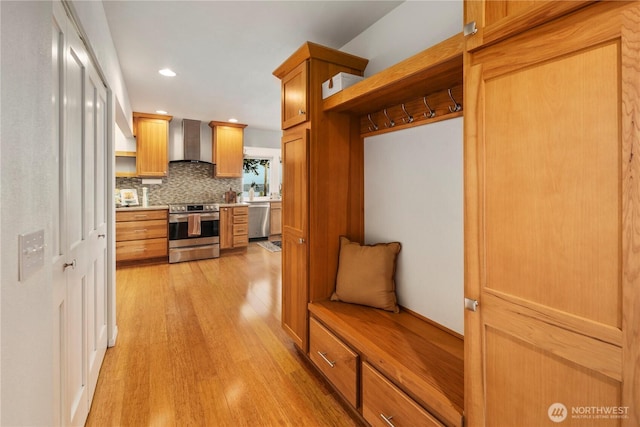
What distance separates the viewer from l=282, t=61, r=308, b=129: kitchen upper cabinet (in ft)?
6.91

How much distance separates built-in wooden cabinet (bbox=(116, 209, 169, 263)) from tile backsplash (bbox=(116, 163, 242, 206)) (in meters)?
0.69

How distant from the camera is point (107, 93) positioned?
2.33 meters

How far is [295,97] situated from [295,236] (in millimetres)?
1059

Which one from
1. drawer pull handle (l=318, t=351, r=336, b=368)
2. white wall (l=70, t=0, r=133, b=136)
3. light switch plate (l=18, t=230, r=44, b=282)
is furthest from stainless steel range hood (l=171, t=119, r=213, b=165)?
light switch plate (l=18, t=230, r=44, b=282)

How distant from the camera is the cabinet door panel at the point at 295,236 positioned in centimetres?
212

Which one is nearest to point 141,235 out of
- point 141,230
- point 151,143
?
point 141,230

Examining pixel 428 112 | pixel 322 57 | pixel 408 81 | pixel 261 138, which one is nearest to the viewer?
pixel 408 81

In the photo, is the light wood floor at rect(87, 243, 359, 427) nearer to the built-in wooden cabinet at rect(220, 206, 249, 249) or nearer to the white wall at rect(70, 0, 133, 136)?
the built-in wooden cabinet at rect(220, 206, 249, 249)

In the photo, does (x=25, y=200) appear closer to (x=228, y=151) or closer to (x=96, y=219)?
(x=96, y=219)

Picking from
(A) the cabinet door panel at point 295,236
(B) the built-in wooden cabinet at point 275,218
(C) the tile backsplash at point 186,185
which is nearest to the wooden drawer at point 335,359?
(A) the cabinet door panel at point 295,236

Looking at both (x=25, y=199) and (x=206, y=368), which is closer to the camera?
(x=25, y=199)

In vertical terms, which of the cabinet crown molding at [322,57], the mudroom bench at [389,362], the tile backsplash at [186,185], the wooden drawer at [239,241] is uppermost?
the cabinet crown molding at [322,57]

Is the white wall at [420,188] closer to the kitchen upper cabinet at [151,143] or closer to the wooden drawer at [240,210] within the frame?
the wooden drawer at [240,210]

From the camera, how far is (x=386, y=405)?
142 centimetres
